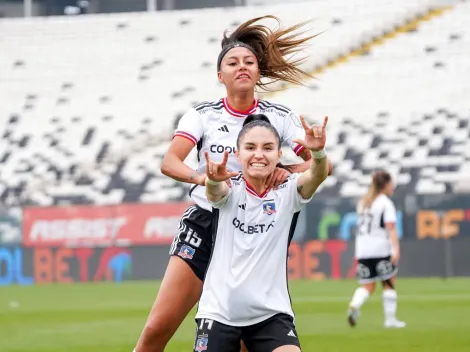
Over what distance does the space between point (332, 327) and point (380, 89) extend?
86.8 ft

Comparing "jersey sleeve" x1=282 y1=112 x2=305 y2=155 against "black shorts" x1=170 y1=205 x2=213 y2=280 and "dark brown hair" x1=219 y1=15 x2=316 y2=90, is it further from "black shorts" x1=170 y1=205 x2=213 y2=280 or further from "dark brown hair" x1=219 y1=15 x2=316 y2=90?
"black shorts" x1=170 y1=205 x2=213 y2=280

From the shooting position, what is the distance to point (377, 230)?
53.5 ft

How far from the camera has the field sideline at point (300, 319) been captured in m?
13.3

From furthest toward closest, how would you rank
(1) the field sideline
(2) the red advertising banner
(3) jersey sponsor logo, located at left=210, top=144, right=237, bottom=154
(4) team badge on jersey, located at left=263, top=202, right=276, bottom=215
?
1. (2) the red advertising banner
2. (1) the field sideline
3. (3) jersey sponsor logo, located at left=210, top=144, right=237, bottom=154
4. (4) team badge on jersey, located at left=263, top=202, right=276, bottom=215

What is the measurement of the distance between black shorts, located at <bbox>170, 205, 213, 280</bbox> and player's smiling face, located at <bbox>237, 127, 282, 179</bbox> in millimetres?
1600

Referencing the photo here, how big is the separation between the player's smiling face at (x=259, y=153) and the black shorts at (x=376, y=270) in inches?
404

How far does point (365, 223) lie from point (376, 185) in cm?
68

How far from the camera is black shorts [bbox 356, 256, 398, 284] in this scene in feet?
52.7

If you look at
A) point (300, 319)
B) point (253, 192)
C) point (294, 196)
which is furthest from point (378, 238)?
point (253, 192)

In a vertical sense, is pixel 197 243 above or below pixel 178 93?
below

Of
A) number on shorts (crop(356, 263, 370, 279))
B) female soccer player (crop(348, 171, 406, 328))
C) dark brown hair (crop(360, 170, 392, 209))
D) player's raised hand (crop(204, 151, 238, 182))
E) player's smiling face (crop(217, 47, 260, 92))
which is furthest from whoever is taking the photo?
number on shorts (crop(356, 263, 370, 279))

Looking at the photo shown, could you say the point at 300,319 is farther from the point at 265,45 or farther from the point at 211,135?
the point at 211,135

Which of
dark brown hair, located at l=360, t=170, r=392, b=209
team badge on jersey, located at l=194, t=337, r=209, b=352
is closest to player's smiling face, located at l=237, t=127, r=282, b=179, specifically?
team badge on jersey, located at l=194, t=337, r=209, b=352

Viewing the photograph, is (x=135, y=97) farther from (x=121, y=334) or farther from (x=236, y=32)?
(x=236, y=32)
